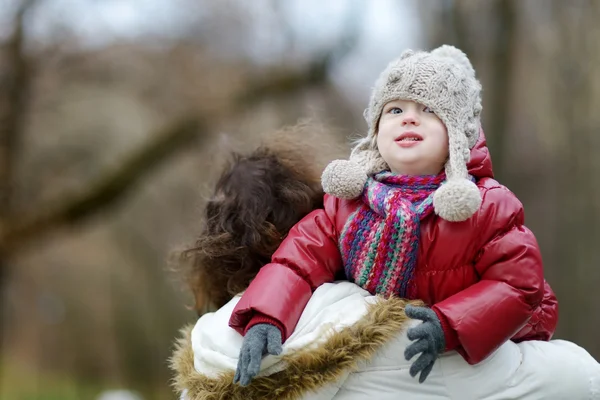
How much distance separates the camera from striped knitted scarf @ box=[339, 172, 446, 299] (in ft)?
5.00

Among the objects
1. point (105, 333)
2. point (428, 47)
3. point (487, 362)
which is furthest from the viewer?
point (105, 333)

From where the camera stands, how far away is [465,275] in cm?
151

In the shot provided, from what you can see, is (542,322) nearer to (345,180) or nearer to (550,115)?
(345,180)

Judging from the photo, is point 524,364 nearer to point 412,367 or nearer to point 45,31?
point 412,367

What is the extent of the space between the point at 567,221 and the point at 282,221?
13.9ft

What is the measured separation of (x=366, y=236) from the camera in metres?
1.58

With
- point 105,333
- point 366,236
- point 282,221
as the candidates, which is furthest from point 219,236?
point 105,333

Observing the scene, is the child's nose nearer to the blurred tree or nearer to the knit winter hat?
the knit winter hat

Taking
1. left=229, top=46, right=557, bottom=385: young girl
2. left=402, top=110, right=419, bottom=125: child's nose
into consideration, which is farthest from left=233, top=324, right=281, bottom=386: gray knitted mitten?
left=402, top=110, right=419, bottom=125: child's nose

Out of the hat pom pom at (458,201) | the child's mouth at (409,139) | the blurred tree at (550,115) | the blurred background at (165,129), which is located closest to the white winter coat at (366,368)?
the hat pom pom at (458,201)

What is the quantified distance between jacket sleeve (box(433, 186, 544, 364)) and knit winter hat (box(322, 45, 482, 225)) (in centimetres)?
8

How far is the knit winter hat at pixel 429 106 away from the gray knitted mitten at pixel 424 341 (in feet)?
0.68

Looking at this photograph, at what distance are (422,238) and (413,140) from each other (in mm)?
211

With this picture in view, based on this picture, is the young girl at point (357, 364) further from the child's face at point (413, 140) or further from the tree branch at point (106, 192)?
the tree branch at point (106, 192)
